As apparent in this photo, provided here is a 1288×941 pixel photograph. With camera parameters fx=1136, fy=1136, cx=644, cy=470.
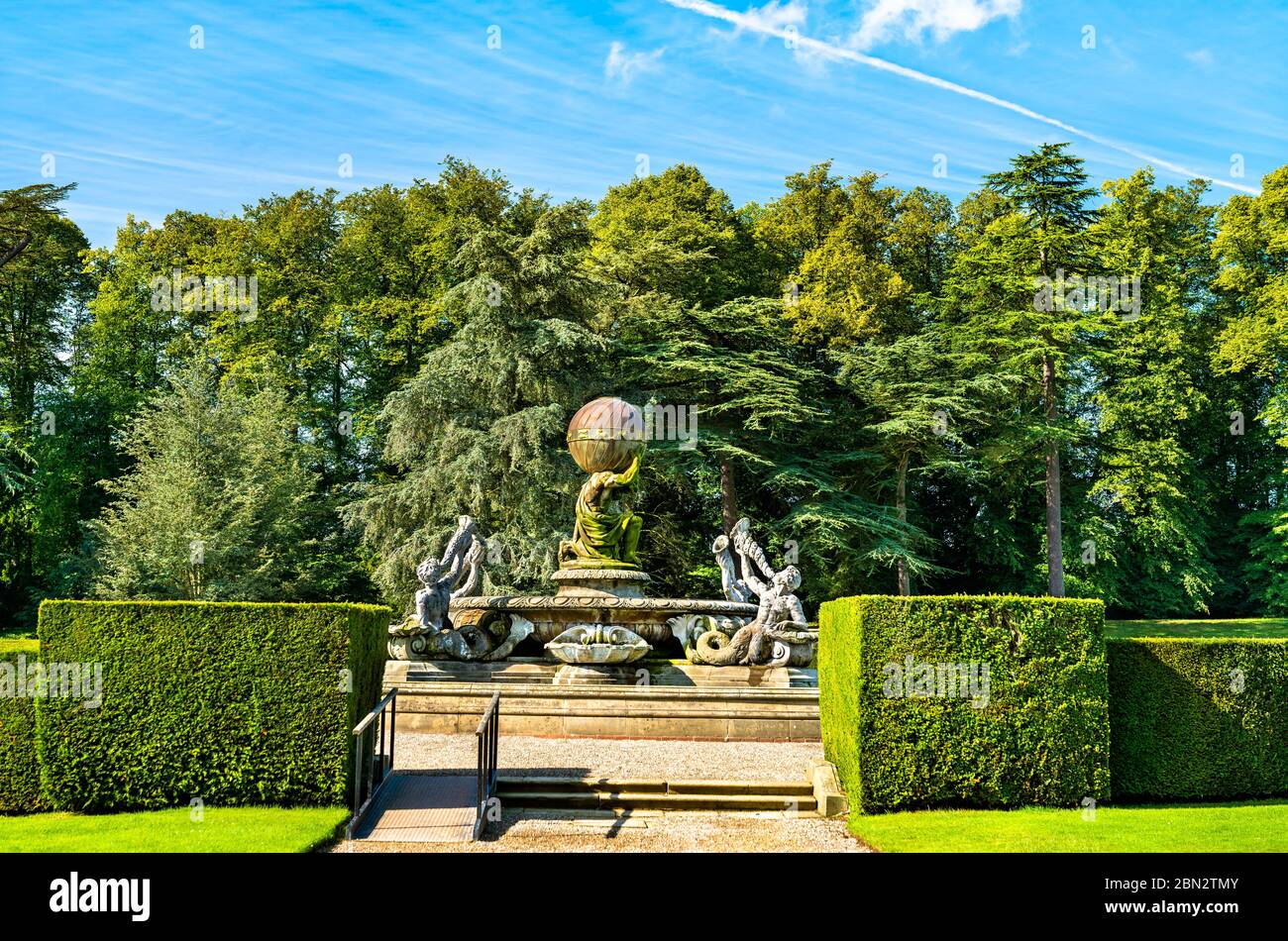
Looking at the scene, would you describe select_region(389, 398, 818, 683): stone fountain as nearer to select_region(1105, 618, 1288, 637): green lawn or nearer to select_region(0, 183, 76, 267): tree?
select_region(0, 183, 76, 267): tree

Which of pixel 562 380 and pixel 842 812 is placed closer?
pixel 842 812

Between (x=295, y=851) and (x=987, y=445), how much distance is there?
91.5ft

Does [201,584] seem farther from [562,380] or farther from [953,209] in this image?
[953,209]

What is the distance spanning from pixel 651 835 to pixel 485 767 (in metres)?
1.87

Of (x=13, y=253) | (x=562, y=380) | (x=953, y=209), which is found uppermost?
(x=953, y=209)

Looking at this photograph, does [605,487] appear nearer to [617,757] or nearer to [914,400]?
[617,757]

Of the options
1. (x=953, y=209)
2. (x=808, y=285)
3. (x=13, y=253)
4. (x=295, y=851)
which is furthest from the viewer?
(x=953, y=209)

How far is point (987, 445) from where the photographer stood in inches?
1320

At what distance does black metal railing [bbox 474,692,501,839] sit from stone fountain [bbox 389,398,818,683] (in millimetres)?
5272

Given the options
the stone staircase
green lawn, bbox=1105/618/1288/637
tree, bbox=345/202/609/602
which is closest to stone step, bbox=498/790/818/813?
the stone staircase

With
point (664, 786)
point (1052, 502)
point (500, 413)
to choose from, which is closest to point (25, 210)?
point (500, 413)

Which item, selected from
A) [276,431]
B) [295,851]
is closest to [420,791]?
[295,851]

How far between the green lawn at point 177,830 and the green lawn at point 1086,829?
492cm

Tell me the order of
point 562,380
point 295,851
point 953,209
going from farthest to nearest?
point 953,209
point 562,380
point 295,851
